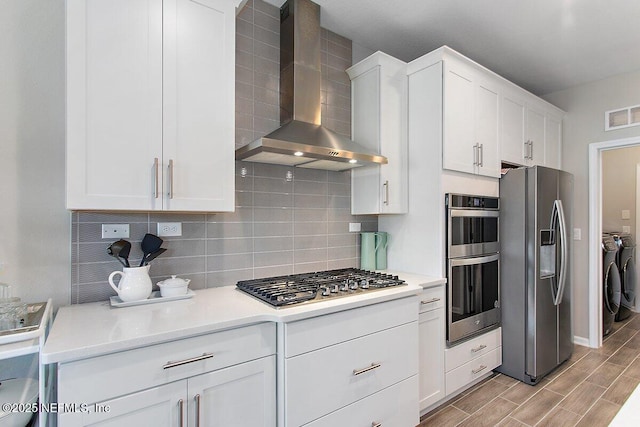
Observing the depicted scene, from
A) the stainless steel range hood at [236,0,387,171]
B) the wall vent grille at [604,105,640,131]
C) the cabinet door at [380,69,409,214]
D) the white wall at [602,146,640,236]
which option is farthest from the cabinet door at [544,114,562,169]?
the stainless steel range hood at [236,0,387,171]

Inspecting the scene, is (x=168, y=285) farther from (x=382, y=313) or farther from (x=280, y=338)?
(x=382, y=313)

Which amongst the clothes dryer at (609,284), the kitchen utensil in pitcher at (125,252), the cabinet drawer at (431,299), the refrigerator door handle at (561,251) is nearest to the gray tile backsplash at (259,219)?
the kitchen utensil in pitcher at (125,252)

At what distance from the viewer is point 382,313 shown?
1.90 meters

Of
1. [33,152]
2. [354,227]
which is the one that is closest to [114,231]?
[33,152]

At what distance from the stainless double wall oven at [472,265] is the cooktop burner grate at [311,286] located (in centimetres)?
57

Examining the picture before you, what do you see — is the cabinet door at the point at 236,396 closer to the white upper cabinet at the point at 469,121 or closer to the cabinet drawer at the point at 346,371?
the cabinet drawer at the point at 346,371

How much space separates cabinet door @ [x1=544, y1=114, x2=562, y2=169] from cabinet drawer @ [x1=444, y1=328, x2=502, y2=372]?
74.9 inches

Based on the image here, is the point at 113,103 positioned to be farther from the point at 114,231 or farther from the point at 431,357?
the point at 431,357

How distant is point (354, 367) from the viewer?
177 centimetres

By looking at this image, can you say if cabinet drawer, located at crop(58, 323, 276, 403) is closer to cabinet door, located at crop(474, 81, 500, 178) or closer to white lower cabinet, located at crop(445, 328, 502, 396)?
white lower cabinet, located at crop(445, 328, 502, 396)

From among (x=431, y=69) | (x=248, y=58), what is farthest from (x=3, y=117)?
(x=431, y=69)

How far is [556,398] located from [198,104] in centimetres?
317

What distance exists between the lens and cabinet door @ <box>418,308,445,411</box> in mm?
2229

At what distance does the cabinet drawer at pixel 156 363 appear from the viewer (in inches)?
44.0
